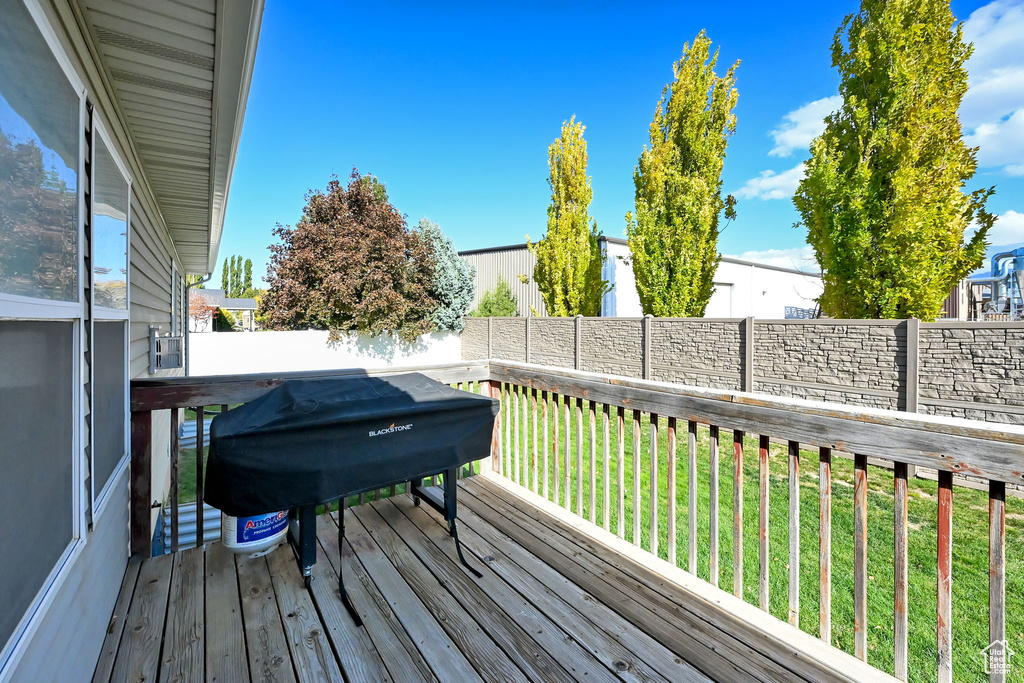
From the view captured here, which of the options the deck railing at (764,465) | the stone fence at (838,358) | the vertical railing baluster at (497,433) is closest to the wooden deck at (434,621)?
the deck railing at (764,465)

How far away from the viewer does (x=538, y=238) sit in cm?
1280

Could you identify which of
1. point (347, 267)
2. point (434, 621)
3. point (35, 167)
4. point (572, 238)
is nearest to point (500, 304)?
point (572, 238)

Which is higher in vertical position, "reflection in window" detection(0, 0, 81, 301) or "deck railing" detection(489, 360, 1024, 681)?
"reflection in window" detection(0, 0, 81, 301)

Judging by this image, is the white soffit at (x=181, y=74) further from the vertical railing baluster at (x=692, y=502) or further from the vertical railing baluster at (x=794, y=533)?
the vertical railing baluster at (x=794, y=533)

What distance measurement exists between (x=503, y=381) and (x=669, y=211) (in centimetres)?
803

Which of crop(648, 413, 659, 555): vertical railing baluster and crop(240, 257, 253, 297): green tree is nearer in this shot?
crop(648, 413, 659, 555): vertical railing baluster

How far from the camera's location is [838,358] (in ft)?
19.8

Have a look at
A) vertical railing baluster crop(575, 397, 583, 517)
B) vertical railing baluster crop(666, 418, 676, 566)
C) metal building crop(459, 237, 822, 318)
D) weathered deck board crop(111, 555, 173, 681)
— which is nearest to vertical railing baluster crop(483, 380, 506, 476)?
vertical railing baluster crop(575, 397, 583, 517)

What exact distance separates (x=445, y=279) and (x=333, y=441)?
12512 millimetres

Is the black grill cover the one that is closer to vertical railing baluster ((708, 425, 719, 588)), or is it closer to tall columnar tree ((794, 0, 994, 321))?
vertical railing baluster ((708, 425, 719, 588))

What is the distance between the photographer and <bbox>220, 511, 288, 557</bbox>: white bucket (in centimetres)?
222

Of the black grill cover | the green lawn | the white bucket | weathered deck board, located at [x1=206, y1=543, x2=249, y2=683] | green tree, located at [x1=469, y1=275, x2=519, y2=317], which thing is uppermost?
green tree, located at [x1=469, y1=275, x2=519, y2=317]

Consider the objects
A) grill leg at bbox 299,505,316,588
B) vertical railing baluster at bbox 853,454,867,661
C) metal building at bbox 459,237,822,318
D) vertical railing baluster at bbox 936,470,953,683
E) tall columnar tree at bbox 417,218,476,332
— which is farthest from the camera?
metal building at bbox 459,237,822,318

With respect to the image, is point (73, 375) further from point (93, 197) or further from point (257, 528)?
point (257, 528)
